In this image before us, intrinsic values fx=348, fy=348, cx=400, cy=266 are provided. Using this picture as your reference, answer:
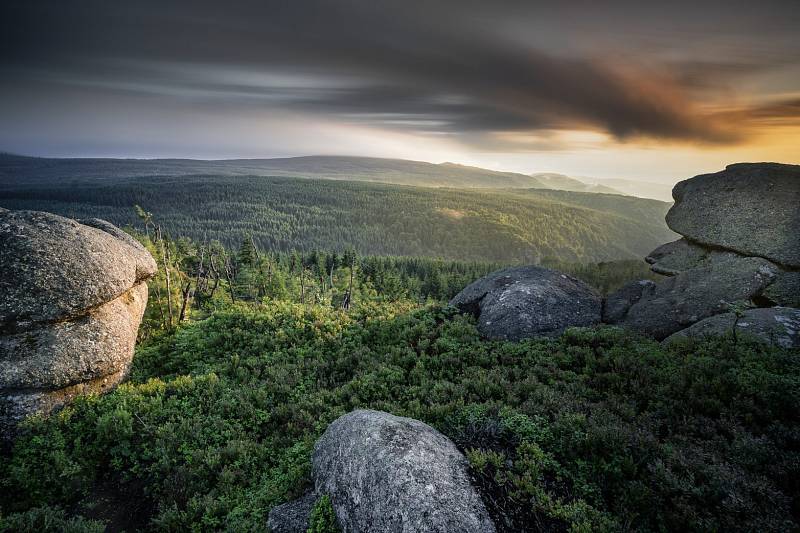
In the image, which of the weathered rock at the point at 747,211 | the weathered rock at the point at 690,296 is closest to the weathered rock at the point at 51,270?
the weathered rock at the point at 690,296

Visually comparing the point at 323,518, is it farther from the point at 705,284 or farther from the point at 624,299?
the point at 705,284

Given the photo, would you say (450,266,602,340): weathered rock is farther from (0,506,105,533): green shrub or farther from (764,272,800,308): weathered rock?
(0,506,105,533): green shrub

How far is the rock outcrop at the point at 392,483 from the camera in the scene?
545 centimetres

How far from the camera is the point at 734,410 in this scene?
22.8 ft

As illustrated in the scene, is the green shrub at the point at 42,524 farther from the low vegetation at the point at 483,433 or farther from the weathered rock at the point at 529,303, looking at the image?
the weathered rock at the point at 529,303

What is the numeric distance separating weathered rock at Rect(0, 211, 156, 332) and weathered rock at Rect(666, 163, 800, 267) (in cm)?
2687

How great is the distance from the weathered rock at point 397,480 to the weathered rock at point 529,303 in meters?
7.22

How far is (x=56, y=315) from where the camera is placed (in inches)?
456

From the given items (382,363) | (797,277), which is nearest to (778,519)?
(382,363)

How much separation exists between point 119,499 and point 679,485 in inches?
467

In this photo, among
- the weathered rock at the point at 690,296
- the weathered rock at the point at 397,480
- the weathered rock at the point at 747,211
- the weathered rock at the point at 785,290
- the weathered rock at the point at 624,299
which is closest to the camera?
the weathered rock at the point at 397,480

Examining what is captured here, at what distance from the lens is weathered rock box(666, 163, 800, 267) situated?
15281 mm

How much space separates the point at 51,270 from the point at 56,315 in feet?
5.07

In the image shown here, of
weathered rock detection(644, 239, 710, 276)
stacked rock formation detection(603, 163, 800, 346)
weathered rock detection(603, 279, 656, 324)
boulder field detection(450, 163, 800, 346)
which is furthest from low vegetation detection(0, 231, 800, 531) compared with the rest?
weathered rock detection(644, 239, 710, 276)
